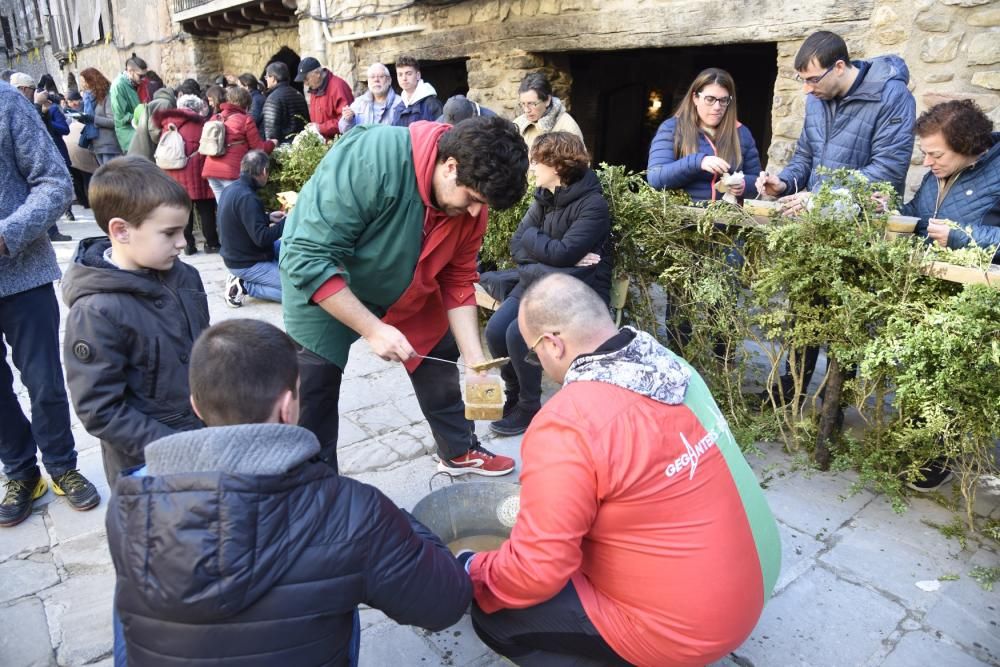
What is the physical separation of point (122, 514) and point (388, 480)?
6.70 feet

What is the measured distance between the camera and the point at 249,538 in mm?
1236

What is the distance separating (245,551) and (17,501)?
7.89 ft

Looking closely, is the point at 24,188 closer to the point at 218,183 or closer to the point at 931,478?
the point at 931,478

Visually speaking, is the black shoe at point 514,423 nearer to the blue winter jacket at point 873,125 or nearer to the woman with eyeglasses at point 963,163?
the blue winter jacket at point 873,125

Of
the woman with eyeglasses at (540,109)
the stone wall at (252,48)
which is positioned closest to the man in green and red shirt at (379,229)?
the woman with eyeglasses at (540,109)

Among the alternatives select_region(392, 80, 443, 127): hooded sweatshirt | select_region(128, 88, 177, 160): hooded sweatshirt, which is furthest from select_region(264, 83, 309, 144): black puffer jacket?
select_region(392, 80, 443, 127): hooded sweatshirt

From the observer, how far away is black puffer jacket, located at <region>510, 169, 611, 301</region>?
3.54m

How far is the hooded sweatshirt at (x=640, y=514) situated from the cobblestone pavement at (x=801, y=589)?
0.67 meters

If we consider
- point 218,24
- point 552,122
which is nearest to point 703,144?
point 552,122

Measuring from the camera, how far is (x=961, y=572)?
100 inches

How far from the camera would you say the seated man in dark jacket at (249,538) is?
123 cm

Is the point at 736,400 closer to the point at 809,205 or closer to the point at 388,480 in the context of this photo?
the point at 809,205

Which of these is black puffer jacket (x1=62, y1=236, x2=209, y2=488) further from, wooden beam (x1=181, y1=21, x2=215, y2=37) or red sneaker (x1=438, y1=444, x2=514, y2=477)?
wooden beam (x1=181, y1=21, x2=215, y2=37)

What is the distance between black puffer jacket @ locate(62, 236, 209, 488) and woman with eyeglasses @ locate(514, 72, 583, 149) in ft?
12.2
